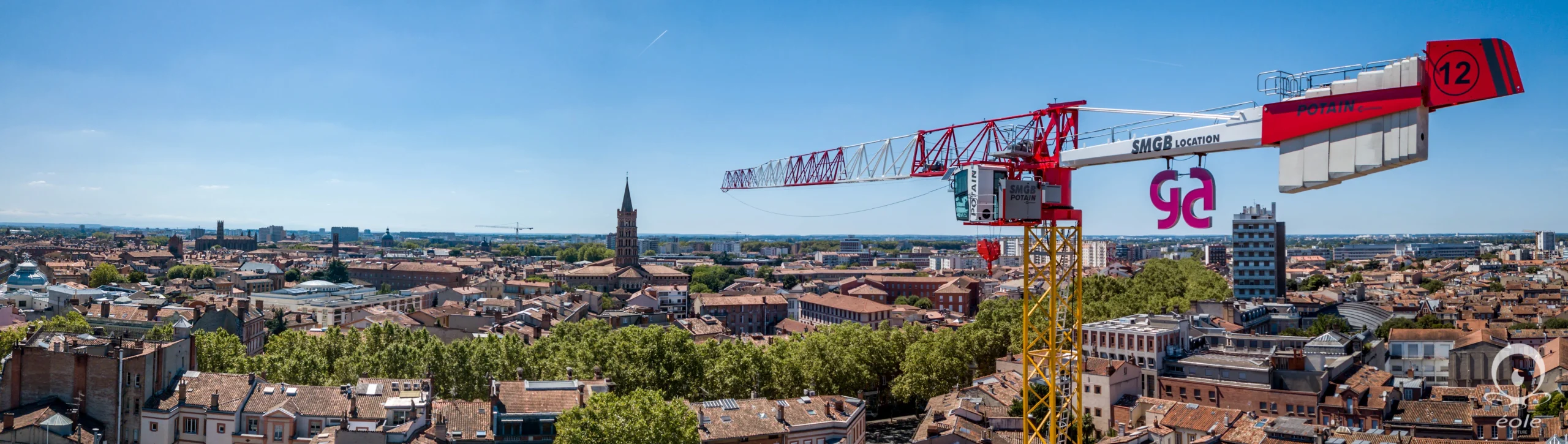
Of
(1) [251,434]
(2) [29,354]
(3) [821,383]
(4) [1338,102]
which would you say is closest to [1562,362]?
(3) [821,383]

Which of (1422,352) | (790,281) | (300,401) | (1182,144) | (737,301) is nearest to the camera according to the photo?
(1182,144)

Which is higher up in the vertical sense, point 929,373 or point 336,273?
point 336,273

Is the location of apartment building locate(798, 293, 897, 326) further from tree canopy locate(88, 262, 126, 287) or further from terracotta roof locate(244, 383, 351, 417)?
tree canopy locate(88, 262, 126, 287)

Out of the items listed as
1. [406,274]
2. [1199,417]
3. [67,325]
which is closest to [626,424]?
[1199,417]

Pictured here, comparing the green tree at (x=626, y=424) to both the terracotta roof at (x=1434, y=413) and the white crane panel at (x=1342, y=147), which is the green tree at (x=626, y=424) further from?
the terracotta roof at (x=1434, y=413)

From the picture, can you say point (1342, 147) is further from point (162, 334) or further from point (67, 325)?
point (67, 325)

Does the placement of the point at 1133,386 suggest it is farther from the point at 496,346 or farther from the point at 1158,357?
the point at 496,346
